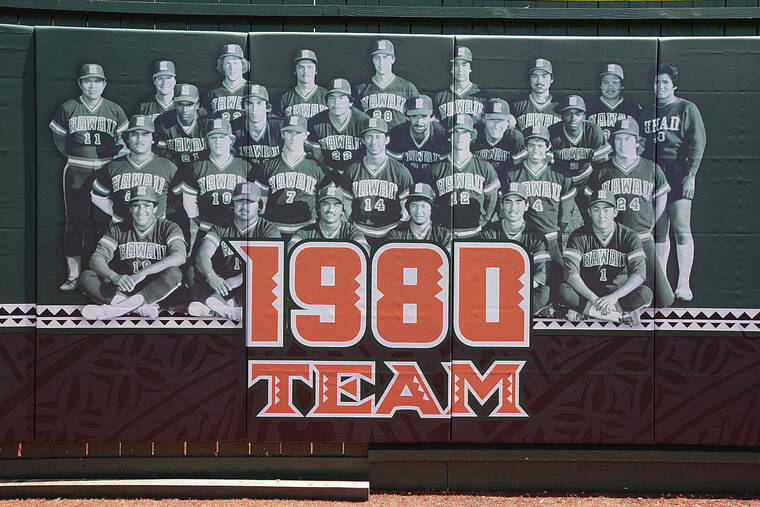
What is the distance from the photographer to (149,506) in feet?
14.6

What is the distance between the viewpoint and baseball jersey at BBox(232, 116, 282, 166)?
4.61 metres

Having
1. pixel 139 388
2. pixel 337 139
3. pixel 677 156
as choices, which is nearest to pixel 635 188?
pixel 677 156

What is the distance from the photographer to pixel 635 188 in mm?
4641

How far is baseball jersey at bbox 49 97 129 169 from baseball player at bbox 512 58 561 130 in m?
3.24

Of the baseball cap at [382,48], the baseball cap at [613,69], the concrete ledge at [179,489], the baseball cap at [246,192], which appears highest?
the baseball cap at [382,48]

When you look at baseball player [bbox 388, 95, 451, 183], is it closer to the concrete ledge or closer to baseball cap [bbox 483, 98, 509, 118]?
baseball cap [bbox 483, 98, 509, 118]

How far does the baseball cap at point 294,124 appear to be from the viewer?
462 centimetres

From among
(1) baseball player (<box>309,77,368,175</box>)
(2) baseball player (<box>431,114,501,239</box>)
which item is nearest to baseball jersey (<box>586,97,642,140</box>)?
(2) baseball player (<box>431,114,501,239</box>)

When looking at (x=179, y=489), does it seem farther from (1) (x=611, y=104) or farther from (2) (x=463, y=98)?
(1) (x=611, y=104)

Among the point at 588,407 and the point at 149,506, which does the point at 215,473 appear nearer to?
the point at 149,506

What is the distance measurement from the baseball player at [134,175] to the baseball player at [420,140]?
6.07 ft

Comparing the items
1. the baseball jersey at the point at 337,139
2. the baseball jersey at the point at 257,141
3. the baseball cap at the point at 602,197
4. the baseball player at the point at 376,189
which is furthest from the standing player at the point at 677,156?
the baseball jersey at the point at 257,141

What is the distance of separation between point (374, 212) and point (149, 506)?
295 cm

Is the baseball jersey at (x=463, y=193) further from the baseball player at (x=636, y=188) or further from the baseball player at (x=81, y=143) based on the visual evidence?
the baseball player at (x=81, y=143)
